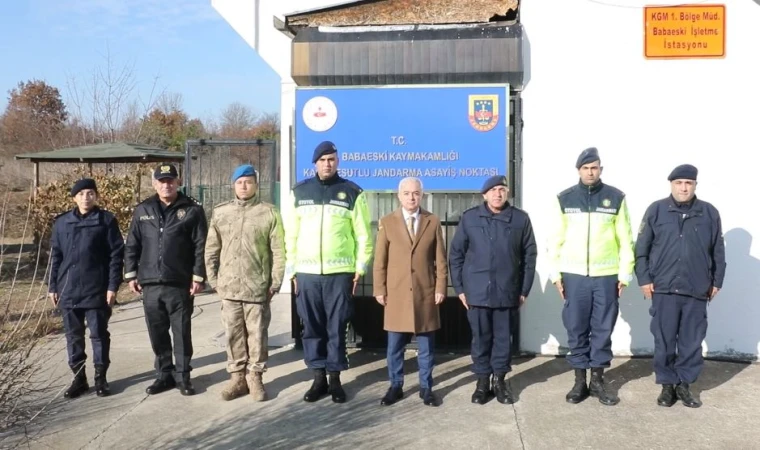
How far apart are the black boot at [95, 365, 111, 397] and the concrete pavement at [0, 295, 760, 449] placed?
0.26 feet

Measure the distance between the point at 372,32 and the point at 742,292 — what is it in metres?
4.13

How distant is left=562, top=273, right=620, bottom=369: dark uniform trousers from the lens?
16.7 ft

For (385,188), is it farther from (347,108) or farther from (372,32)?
(372,32)

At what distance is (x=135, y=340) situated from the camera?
712 cm

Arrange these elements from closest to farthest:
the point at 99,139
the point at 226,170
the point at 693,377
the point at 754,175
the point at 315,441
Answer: the point at 315,441 → the point at 693,377 → the point at 754,175 → the point at 226,170 → the point at 99,139

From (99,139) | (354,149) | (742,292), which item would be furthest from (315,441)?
(99,139)

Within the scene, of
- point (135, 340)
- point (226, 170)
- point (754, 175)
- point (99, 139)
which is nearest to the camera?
point (754, 175)

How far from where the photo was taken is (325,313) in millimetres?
5227

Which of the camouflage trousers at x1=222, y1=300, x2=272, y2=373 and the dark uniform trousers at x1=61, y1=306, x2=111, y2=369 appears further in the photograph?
the dark uniform trousers at x1=61, y1=306, x2=111, y2=369

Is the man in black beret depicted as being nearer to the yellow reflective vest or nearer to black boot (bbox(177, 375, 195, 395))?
the yellow reflective vest

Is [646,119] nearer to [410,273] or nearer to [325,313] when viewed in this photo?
[410,273]

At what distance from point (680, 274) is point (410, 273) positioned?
6.52 feet

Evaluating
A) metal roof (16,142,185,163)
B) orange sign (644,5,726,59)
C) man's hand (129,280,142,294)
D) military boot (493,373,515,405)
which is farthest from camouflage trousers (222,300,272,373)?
metal roof (16,142,185,163)

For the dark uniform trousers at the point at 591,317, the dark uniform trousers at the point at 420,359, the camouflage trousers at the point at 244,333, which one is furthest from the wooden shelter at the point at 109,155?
the dark uniform trousers at the point at 591,317
